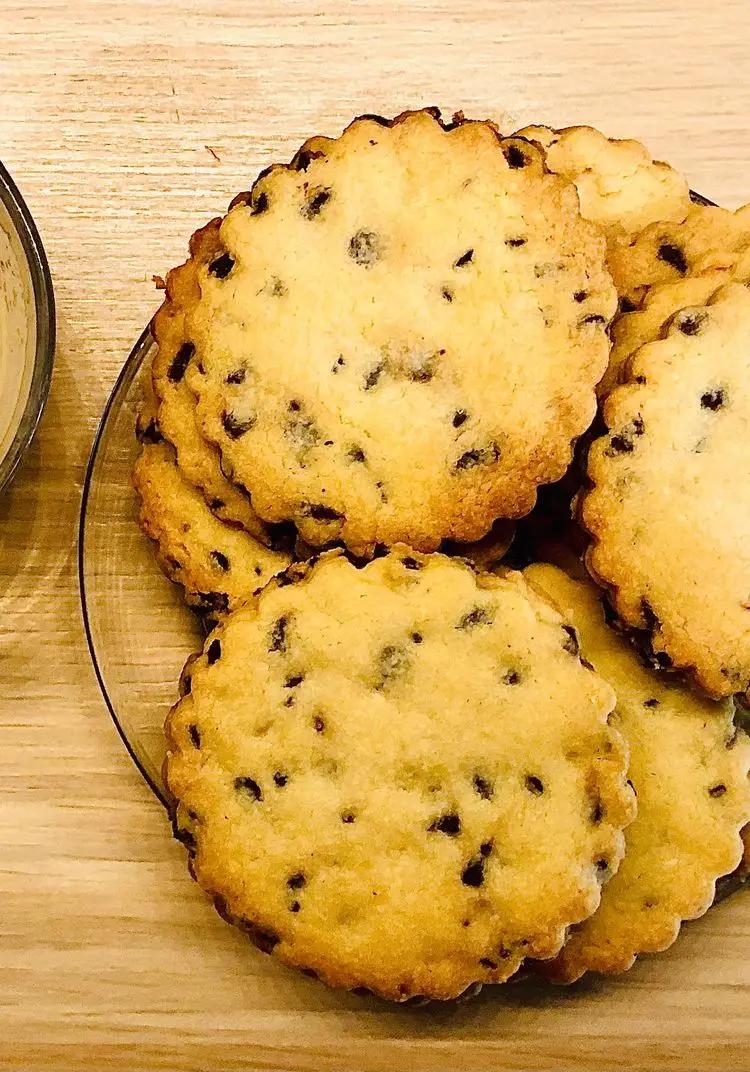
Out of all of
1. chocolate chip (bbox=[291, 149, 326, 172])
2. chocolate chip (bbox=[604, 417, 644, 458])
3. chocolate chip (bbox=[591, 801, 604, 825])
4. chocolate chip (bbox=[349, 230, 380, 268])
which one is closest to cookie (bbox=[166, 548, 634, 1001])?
chocolate chip (bbox=[591, 801, 604, 825])

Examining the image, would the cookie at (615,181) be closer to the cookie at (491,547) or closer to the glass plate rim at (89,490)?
the glass plate rim at (89,490)

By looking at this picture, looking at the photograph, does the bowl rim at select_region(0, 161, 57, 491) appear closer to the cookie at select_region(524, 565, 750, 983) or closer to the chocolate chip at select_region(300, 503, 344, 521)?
the chocolate chip at select_region(300, 503, 344, 521)

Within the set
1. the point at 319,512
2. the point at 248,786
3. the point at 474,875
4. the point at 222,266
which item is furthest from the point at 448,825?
the point at 222,266

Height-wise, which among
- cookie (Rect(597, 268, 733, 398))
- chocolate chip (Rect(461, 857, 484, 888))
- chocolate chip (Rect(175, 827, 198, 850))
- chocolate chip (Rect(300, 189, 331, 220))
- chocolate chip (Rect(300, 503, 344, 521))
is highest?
chocolate chip (Rect(300, 189, 331, 220))

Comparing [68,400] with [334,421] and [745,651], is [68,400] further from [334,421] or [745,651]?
[745,651]

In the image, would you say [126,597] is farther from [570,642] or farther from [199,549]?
[570,642]

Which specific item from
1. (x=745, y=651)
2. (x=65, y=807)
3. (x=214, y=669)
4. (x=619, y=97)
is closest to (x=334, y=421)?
(x=214, y=669)
